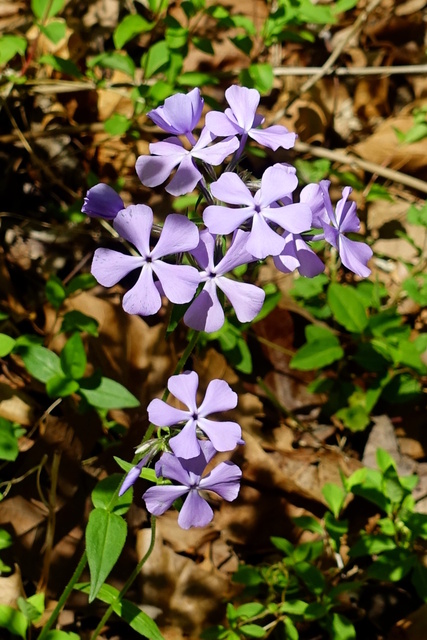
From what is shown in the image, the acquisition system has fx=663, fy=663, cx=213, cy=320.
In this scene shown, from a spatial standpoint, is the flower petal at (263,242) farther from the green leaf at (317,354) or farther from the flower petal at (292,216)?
the green leaf at (317,354)

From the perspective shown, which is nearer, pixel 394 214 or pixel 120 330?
pixel 120 330

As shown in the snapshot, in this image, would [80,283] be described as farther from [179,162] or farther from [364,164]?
[364,164]

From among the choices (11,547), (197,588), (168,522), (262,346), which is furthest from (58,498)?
(262,346)

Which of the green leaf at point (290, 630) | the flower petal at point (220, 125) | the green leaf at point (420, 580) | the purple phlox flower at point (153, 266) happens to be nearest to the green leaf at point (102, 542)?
the purple phlox flower at point (153, 266)

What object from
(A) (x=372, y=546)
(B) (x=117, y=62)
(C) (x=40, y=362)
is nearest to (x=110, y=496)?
(C) (x=40, y=362)

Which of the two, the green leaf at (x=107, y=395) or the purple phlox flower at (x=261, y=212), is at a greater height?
the purple phlox flower at (x=261, y=212)

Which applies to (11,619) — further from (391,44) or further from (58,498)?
(391,44)
